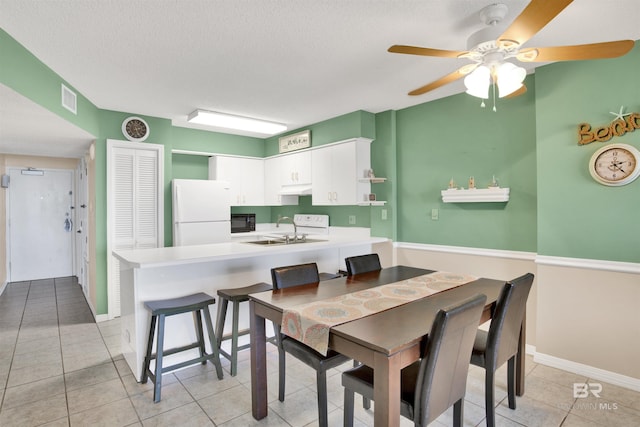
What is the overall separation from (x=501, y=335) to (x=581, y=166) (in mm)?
1654

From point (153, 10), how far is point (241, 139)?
3420 millimetres

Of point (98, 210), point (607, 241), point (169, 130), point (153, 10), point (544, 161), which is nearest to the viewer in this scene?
point (153, 10)

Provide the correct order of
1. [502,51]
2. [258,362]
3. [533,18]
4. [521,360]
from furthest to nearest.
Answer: [521,360]
[258,362]
[502,51]
[533,18]

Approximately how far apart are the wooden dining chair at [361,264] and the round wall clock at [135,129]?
10.2ft

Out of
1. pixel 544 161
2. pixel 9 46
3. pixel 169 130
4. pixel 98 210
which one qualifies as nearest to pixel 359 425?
pixel 544 161

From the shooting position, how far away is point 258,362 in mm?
2125

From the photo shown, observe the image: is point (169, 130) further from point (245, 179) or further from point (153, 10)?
point (153, 10)

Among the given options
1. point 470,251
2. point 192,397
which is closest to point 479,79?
point 470,251

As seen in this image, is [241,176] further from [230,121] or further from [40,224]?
[40,224]

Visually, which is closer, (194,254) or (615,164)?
(615,164)

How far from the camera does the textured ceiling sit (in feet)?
6.59

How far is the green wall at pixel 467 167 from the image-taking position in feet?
10.4

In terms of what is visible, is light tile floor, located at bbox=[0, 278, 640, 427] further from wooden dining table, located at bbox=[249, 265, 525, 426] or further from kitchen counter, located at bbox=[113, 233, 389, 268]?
kitchen counter, located at bbox=[113, 233, 389, 268]

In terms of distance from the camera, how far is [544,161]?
288 cm
